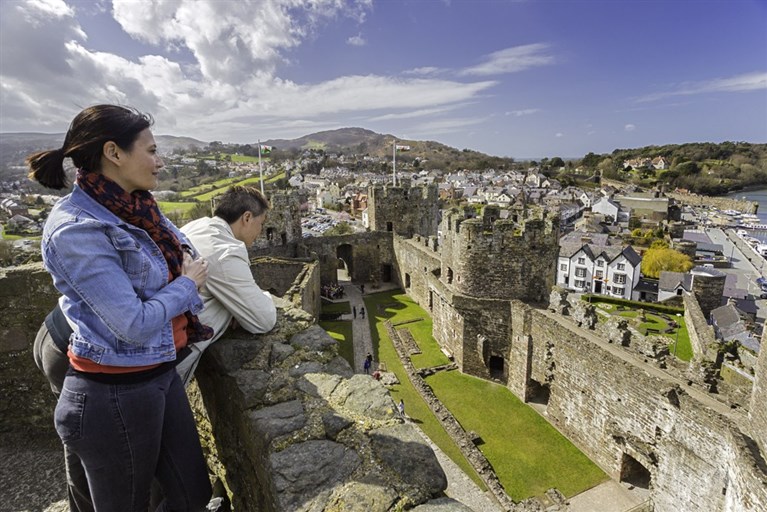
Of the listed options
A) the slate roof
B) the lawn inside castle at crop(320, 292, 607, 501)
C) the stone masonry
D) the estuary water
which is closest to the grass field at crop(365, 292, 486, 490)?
the lawn inside castle at crop(320, 292, 607, 501)

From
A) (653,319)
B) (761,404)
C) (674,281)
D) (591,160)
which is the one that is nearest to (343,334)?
(761,404)

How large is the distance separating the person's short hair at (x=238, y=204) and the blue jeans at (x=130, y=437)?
1479 mm

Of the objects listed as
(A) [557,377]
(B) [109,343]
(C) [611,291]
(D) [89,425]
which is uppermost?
(B) [109,343]

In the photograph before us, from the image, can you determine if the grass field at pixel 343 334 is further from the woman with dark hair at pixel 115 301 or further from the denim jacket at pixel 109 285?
the denim jacket at pixel 109 285

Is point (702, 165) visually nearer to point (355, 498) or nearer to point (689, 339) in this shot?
point (689, 339)

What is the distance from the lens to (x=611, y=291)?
35.3m

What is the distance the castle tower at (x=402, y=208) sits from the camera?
26.8m

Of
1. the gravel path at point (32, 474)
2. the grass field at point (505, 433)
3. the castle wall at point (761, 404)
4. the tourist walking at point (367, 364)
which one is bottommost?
the grass field at point (505, 433)

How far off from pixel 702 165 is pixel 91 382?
155869 millimetres

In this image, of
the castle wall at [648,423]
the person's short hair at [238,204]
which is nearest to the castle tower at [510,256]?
the castle wall at [648,423]

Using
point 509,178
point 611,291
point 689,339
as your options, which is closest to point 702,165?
point 509,178

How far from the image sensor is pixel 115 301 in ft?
5.37

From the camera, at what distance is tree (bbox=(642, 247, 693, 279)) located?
124ft

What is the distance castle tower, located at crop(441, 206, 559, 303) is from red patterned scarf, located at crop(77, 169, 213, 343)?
1140 cm
